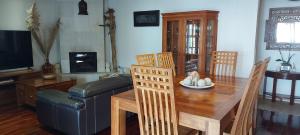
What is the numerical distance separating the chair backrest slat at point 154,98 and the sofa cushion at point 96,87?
3.28ft

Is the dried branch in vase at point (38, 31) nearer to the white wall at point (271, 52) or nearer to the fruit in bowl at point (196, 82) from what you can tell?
the fruit in bowl at point (196, 82)

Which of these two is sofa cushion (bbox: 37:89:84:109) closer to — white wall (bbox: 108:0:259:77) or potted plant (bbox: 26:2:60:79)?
potted plant (bbox: 26:2:60:79)

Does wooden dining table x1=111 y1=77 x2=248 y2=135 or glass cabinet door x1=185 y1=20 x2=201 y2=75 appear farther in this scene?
glass cabinet door x1=185 y1=20 x2=201 y2=75

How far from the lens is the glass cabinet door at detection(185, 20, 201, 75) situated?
418 centimetres

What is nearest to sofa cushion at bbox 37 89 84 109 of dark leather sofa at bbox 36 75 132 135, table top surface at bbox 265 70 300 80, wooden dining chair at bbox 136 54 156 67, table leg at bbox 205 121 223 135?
dark leather sofa at bbox 36 75 132 135

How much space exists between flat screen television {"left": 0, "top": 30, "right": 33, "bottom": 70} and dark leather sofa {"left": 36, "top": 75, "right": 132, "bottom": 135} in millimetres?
1938

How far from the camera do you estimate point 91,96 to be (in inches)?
107

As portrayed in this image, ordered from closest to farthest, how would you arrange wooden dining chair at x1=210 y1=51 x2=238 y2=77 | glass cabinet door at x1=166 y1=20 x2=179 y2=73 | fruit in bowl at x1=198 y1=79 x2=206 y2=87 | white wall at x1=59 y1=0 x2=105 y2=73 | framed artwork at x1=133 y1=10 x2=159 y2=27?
fruit in bowl at x1=198 y1=79 x2=206 y2=87, wooden dining chair at x1=210 y1=51 x2=238 y2=77, glass cabinet door at x1=166 y1=20 x2=179 y2=73, framed artwork at x1=133 y1=10 x2=159 y2=27, white wall at x1=59 y1=0 x2=105 y2=73

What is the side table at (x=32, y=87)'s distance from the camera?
3.90 meters

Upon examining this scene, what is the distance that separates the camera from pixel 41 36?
5.31 m

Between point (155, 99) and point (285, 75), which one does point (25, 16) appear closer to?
point (155, 99)

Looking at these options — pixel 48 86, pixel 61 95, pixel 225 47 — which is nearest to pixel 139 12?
pixel 225 47

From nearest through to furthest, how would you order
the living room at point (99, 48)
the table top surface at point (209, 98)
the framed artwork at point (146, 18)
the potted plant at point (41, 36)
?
the table top surface at point (209, 98) < the living room at point (99, 48) < the potted plant at point (41, 36) < the framed artwork at point (146, 18)

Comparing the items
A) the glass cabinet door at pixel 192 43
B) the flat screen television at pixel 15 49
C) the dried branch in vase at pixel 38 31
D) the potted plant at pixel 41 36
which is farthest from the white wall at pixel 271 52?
the flat screen television at pixel 15 49
